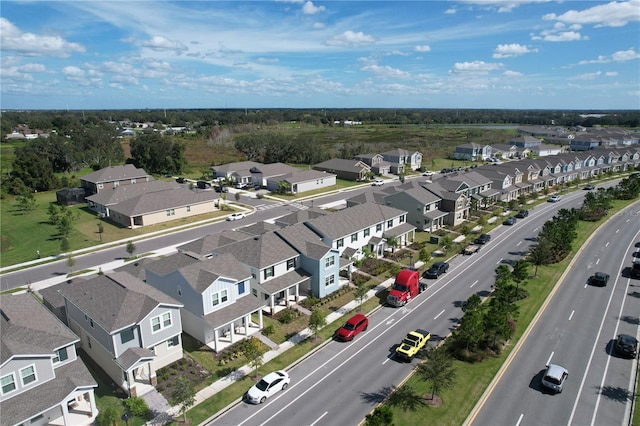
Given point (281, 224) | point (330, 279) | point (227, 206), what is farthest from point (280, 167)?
point (330, 279)

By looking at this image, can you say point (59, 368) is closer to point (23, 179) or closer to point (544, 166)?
point (23, 179)

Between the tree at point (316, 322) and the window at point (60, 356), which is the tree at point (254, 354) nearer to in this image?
the tree at point (316, 322)

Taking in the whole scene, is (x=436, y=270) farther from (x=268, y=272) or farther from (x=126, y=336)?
(x=126, y=336)

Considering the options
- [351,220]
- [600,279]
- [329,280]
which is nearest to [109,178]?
[351,220]

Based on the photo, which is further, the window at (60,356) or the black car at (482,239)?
the black car at (482,239)

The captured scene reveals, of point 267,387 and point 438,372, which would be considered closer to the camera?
point 438,372

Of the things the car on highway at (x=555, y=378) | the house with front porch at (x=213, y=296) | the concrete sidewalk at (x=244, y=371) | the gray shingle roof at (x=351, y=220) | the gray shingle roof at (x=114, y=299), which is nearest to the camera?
the concrete sidewalk at (x=244, y=371)

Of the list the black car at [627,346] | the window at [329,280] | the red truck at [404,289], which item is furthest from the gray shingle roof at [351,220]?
the black car at [627,346]

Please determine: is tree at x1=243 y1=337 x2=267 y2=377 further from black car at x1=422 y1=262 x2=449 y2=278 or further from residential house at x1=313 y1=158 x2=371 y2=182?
residential house at x1=313 y1=158 x2=371 y2=182
